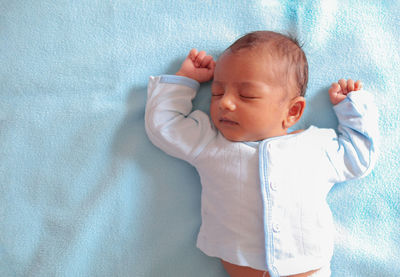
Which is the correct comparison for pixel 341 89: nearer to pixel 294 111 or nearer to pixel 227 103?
pixel 294 111

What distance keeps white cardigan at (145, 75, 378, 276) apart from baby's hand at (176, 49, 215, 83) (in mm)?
41

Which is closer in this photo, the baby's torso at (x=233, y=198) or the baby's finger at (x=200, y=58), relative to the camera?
the baby's torso at (x=233, y=198)

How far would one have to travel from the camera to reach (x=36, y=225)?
4.07ft

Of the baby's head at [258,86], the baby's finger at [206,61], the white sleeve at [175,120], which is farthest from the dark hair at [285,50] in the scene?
the white sleeve at [175,120]

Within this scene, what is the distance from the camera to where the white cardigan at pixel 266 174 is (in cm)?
112

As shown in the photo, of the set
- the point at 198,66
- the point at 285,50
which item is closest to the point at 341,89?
the point at 285,50

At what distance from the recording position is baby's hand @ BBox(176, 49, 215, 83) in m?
1.28

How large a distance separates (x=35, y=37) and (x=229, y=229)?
3.16ft

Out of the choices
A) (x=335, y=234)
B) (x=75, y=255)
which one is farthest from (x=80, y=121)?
(x=335, y=234)

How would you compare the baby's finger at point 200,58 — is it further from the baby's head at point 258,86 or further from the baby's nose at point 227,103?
the baby's nose at point 227,103

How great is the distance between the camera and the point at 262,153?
114 cm

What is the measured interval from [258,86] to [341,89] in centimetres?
38

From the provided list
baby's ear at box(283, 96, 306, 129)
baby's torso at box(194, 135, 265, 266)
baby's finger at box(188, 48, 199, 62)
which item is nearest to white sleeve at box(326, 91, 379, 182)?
baby's ear at box(283, 96, 306, 129)

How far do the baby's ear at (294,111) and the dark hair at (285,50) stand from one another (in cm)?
4
